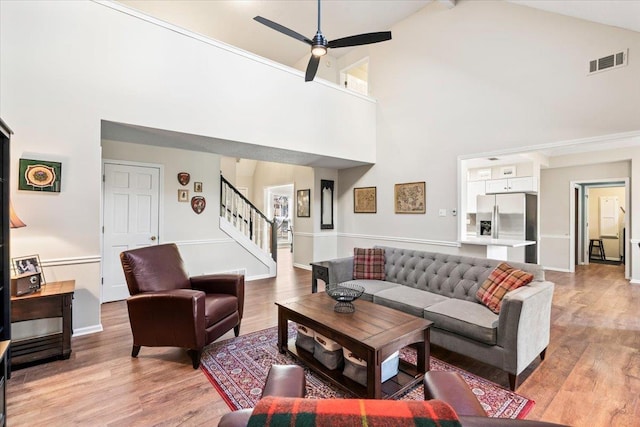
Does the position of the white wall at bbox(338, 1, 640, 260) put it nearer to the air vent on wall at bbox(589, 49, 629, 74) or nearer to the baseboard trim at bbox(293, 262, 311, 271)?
the air vent on wall at bbox(589, 49, 629, 74)

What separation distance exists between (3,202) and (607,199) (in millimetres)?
12007

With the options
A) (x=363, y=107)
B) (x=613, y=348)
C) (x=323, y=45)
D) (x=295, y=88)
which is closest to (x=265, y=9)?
(x=295, y=88)

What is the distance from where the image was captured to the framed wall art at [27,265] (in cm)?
258

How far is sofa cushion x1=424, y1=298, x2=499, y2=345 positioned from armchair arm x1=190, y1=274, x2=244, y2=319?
6.13ft

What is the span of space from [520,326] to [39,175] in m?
4.33

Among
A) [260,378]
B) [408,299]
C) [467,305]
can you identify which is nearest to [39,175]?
[260,378]

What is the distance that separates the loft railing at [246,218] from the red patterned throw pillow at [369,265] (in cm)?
249

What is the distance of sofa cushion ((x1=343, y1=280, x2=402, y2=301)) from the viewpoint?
10.9ft

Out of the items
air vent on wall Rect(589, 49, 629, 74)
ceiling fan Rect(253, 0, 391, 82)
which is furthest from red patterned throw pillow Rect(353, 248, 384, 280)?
air vent on wall Rect(589, 49, 629, 74)

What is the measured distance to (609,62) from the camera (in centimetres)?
334

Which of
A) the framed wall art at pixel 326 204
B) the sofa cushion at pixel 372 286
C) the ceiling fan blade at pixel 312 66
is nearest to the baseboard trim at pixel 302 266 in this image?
the framed wall art at pixel 326 204

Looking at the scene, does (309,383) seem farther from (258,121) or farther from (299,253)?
(299,253)

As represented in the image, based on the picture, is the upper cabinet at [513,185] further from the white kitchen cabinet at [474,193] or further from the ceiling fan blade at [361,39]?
the ceiling fan blade at [361,39]

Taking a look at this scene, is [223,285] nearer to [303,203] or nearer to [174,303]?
[174,303]
